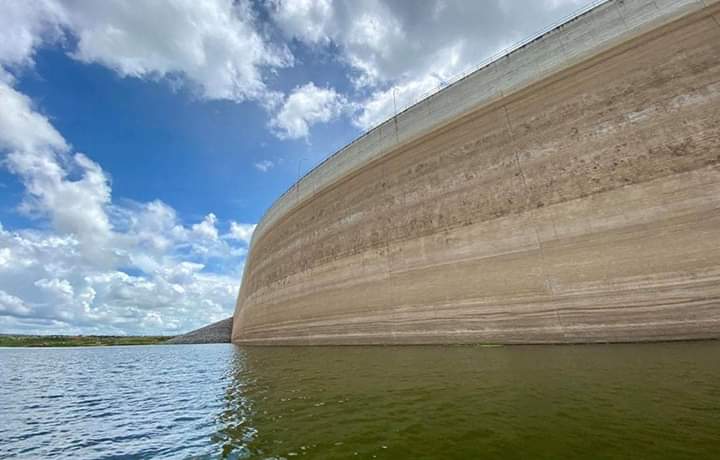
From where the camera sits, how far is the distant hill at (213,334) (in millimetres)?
53781

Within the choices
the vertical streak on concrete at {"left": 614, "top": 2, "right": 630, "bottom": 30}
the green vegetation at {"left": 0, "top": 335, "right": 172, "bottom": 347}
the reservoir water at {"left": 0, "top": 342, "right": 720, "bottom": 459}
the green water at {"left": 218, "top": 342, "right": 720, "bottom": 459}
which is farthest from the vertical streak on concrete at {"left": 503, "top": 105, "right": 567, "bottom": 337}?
the green vegetation at {"left": 0, "top": 335, "right": 172, "bottom": 347}

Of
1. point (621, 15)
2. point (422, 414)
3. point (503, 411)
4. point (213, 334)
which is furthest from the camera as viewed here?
point (213, 334)

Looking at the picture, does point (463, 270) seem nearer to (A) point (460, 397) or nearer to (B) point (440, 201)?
(B) point (440, 201)

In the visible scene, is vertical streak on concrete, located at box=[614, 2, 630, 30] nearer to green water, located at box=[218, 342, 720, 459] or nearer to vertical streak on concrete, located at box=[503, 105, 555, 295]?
vertical streak on concrete, located at box=[503, 105, 555, 295]

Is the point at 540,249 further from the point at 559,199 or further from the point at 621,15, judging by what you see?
the point at 621,15

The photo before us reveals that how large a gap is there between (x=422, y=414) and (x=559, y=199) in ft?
33.1

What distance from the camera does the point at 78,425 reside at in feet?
20.4

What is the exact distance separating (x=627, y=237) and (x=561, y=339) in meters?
3.68

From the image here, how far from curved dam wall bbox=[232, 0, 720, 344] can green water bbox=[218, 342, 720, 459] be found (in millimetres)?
2571

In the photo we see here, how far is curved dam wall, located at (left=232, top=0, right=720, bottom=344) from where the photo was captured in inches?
406

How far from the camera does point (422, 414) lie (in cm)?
503

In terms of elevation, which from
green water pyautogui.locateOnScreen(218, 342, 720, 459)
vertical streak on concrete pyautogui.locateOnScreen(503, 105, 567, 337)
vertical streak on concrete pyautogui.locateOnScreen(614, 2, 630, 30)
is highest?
vertical streak on concrete pyautogui.locateOnScreen(614, 2, 630, 30)

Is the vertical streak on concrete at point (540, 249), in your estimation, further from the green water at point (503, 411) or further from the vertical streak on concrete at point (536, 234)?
the green water at point (503, 411)

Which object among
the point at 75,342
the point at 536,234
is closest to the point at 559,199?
the point at 536,234
